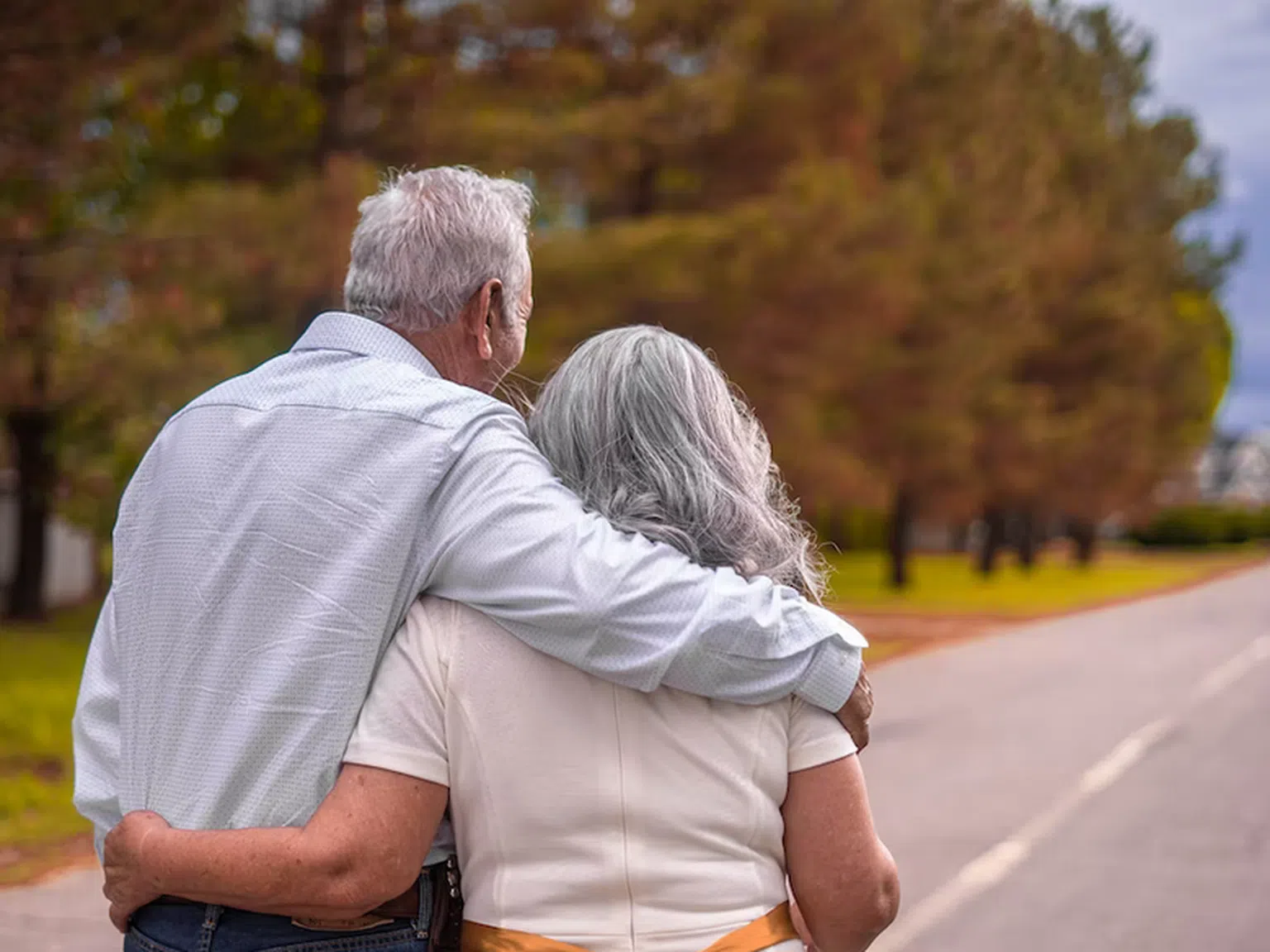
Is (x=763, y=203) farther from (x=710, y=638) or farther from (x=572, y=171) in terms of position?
(x=710, y=638)

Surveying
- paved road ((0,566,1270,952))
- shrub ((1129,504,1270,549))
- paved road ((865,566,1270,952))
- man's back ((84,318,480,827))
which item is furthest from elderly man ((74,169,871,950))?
shrub ((1129,504,1270,549))

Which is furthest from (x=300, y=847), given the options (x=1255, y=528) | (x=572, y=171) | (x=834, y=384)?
(x=1255, y=528)

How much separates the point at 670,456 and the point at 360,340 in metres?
0.44

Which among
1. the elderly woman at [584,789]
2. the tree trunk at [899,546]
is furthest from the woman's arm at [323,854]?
the tree trunk at [899,546]

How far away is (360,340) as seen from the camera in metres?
2.08

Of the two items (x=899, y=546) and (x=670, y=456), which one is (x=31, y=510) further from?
(x=670, y=456)

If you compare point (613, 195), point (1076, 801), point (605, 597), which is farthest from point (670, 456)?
point (613, 195)

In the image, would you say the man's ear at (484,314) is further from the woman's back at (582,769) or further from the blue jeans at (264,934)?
A: the blue jeans at (264,934)

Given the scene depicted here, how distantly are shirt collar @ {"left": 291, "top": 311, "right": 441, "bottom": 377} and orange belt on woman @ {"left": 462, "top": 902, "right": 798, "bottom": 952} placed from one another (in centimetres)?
71

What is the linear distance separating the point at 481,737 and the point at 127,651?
0.49 m

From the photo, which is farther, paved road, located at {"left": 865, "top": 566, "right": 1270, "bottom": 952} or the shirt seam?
paved road, located at {"left": 865, "top": 566, "right": 1270, "bottom": 952}

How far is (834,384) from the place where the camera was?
69.7 ft

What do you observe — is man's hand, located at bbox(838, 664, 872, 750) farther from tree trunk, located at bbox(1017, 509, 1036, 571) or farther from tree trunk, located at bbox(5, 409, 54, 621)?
→ tree trunk, located at bbox(1017, 509, 1036, 571)

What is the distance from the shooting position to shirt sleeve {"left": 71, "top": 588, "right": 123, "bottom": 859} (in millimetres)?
2121
